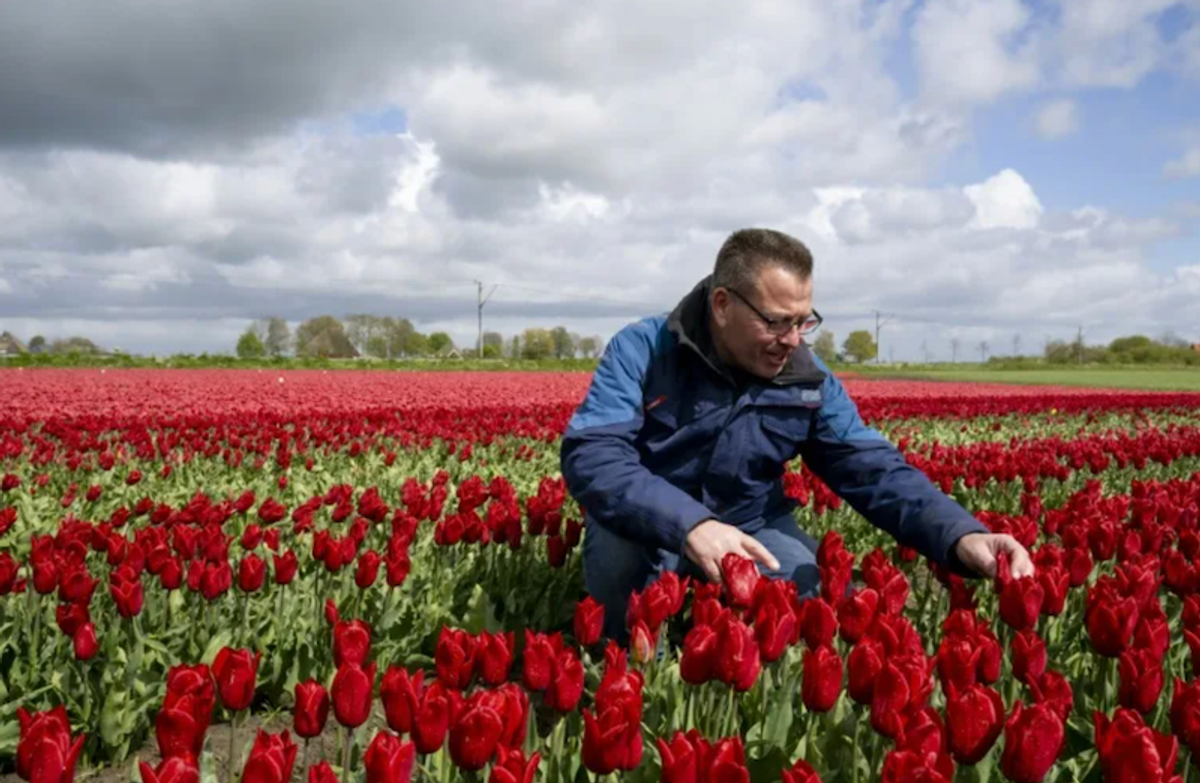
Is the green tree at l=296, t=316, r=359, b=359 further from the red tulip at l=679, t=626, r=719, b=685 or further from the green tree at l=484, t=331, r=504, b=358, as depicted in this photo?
the red tulip at l=679, t=626, r=719, b=685

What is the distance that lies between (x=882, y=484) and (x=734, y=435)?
65 cm

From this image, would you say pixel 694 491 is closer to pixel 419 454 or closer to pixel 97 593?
pixel 97 593

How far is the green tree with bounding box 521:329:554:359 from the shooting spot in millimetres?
110188

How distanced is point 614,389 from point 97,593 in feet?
7.85

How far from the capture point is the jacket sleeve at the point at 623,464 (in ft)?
11.2

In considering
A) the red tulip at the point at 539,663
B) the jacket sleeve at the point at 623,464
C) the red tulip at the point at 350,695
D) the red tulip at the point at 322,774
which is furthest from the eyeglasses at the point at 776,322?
the red tulip at the point at 322,774

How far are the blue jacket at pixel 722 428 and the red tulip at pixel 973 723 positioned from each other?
1.88 meters

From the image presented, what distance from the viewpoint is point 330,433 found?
9914 mm

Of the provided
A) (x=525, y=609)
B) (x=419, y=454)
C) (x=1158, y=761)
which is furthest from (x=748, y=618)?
(x=419, y=454)

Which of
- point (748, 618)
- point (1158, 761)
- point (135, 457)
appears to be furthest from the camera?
point (135, 457)

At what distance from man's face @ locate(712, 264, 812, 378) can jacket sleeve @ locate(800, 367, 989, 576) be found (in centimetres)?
50

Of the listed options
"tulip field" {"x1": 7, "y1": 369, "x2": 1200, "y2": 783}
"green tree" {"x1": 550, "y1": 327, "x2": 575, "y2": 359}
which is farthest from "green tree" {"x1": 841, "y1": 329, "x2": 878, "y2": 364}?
"tulip field" {"x1": 7, "y1": 369, "x2": 1200, "y2": 783}

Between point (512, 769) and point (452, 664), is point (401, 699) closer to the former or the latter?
point (452, 664)

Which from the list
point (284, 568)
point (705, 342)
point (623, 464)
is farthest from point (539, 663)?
point (705, 342)
